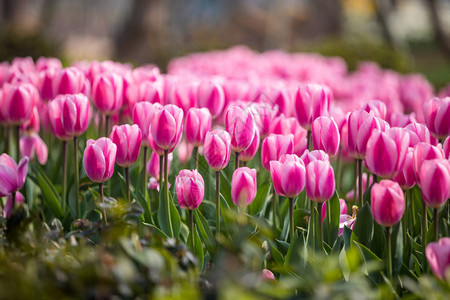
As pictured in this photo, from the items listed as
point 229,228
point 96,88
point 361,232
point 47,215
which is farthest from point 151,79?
point 361,232

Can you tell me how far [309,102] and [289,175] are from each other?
2.38 ft

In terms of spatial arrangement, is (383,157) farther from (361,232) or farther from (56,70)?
(56,70)

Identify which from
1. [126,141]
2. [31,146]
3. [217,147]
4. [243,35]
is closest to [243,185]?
[217,147]

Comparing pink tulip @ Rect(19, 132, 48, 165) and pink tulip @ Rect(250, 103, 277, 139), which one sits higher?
pink tulip @ Rect(250, 103, 277, 139)

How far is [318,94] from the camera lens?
99.7 inches

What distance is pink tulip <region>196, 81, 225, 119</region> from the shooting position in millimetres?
2787

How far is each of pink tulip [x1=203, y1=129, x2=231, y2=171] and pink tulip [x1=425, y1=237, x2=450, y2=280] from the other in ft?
2.70

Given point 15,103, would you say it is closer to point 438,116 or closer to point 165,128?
point 165,128

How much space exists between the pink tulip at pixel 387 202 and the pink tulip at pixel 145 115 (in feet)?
3.22

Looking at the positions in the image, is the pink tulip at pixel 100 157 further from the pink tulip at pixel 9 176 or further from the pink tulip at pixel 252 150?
the pink tulip at pixel 252 150

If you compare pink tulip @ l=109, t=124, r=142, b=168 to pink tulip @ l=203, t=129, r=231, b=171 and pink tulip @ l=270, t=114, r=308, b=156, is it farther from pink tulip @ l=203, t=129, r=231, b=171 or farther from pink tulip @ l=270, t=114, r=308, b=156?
pink tulip @ l=270, t=114, r=308, b=156

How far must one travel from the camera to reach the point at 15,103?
2664 mm

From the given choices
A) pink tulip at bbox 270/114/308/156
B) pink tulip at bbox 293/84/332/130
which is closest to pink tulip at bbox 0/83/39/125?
pink tulip at bbox 270/114/308/156

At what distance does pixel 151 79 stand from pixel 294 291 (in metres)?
1.67
